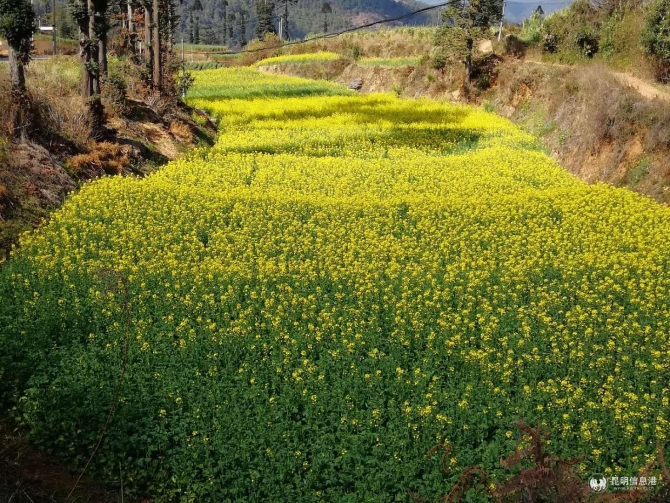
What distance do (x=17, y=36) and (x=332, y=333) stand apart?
14632 millimetres

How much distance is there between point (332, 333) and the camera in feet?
31.6

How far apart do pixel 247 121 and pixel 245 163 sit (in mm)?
12818

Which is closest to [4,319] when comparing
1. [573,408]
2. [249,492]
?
[249,492]

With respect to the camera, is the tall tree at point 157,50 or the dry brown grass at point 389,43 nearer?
the tall tree at point 157,50

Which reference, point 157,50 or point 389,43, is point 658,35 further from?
point 389,43

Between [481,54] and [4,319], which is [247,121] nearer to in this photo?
[481,54]

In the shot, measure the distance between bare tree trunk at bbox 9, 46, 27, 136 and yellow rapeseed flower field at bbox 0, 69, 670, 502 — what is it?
289 cm

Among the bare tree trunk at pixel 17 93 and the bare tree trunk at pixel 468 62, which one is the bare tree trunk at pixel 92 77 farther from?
the bare tree trunk at pixel 468 62

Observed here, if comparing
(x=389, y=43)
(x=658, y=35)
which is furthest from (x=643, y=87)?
(x=389, y=43)

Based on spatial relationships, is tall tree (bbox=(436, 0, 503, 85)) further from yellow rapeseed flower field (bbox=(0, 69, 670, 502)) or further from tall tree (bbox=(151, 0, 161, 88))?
yellow rapeseed flower field (bbox=(0, 69, 670, 502))

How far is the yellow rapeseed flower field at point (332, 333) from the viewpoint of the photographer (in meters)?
7.02

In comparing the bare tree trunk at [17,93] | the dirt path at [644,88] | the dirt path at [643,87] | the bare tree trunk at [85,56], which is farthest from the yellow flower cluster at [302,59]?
the bare tree trunk at [17,93]

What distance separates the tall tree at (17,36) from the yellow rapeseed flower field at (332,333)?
3471mm

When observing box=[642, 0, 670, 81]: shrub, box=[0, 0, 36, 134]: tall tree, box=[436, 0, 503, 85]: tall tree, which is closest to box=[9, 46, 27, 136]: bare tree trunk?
box=[0, 0, 36, 134]: tall tree
